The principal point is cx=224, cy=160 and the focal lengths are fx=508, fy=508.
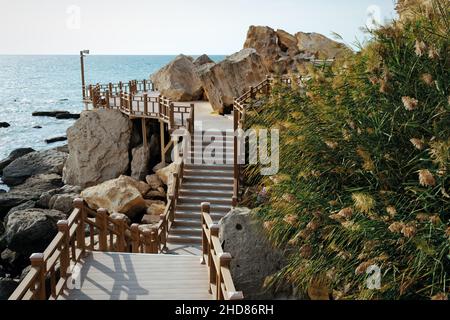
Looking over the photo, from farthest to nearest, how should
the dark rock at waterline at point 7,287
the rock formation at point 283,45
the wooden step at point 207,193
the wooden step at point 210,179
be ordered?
the rock formation at point 283,45, the wooden step at point 210,179, the wooden step at point 207,193, the dark rock at waterline at point 7,287

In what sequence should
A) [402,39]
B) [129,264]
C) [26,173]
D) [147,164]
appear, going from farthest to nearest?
[26,173]
[147,164]
[129,264]
[402,39]

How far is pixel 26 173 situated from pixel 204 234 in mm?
24970

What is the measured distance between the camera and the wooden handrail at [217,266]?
6468mm

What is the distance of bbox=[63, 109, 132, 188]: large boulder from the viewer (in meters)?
24.5

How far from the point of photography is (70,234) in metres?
8.59

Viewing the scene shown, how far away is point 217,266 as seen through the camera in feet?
24.0

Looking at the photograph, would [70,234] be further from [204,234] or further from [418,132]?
[418,132]

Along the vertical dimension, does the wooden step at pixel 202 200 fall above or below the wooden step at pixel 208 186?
below

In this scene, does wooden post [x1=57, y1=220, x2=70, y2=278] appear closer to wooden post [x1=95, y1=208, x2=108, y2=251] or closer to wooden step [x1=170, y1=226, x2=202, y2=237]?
wooden post [x1=95, y1=208, x2=108, y2=251]

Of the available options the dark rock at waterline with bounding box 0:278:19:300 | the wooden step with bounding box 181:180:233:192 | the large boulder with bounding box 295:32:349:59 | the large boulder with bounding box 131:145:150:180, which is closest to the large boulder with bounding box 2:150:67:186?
the large boulder with bounding box 131:145:150:180

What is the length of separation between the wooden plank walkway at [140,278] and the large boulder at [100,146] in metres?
15.3

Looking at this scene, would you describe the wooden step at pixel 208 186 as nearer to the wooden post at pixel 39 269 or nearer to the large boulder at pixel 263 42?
the wooden post at pixel 39 269

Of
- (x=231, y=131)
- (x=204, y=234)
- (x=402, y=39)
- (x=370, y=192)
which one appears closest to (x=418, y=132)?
(x=370, y=192)

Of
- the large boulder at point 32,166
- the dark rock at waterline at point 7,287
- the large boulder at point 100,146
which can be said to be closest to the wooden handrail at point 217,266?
the dark rock at waterline at point 7,287
